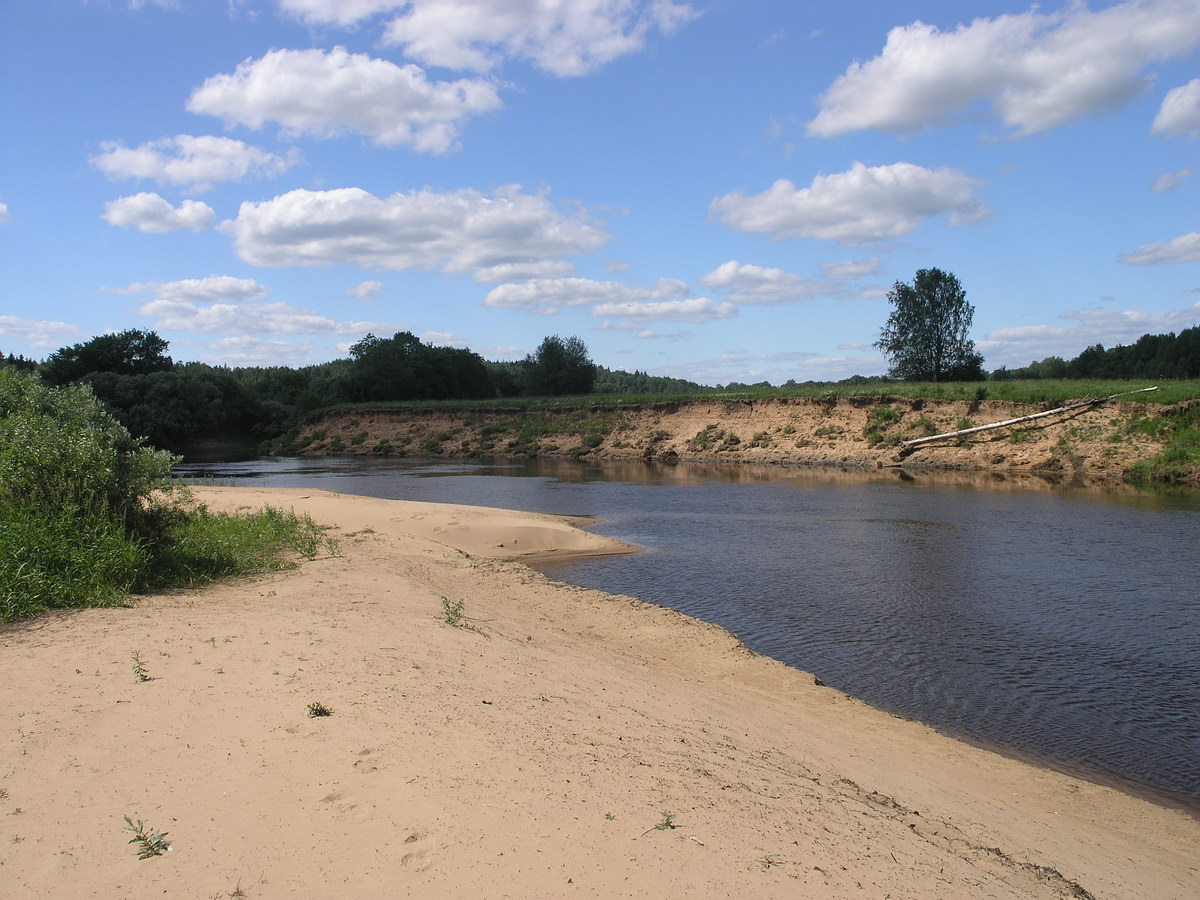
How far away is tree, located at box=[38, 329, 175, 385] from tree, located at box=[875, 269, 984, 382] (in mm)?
54715

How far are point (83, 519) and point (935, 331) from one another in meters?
55.8

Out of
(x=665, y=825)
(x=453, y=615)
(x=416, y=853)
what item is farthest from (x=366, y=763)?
(x=453, y=615)

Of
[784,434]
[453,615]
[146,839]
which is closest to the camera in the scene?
[146,839]

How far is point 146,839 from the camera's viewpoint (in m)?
3.59

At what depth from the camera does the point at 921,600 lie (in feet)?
38.5

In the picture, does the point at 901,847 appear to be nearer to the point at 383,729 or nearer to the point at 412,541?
the point at 383,729

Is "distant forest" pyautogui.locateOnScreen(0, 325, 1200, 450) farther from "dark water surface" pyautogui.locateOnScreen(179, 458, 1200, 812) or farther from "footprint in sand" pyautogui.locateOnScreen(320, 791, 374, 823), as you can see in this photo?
"footprint in sand" pyautogui.locateOnScreen(320, 791, 374, 823)

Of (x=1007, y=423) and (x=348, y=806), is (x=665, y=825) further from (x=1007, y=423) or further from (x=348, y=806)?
(x=1007, y=423)

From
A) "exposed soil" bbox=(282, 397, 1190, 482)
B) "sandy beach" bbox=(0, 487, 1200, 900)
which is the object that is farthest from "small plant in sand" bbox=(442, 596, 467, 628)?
"exposed soil" bbox=(282, 397, 1190, 482)

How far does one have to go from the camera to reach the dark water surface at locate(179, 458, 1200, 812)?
7430 mm

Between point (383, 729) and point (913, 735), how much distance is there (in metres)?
4.49

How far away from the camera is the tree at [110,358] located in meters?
55.4

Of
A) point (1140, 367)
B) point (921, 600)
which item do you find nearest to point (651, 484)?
point (921, 600)

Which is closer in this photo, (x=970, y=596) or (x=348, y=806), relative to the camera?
(x=348, y=806)
